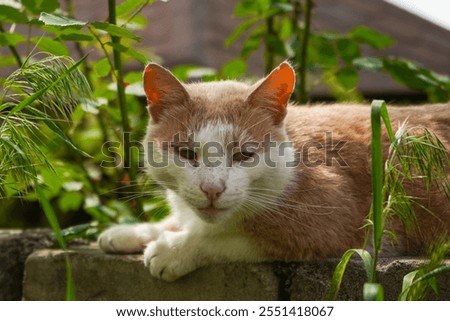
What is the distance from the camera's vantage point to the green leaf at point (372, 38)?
125 inches

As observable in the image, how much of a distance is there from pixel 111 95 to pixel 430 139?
159cm

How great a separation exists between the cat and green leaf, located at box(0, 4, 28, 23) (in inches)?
17.7

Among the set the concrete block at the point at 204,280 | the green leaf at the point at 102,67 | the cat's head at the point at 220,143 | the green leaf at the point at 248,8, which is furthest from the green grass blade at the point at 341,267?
the green leaf at the point at 248,8

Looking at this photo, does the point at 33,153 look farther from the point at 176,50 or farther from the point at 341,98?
the point at 176,50

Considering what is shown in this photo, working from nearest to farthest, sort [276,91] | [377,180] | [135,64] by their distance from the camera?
1. [377,180]
2. [276,91]
3. [135,64]

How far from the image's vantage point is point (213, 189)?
6.86ft

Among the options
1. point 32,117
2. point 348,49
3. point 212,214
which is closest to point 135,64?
point 348,49

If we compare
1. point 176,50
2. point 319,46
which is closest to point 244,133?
point 319,46

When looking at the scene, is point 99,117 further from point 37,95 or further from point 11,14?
point 37,95

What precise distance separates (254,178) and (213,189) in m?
0.20

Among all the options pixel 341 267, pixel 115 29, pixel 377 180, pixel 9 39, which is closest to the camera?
pixel 377 180

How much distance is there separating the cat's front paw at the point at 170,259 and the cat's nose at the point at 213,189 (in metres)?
0.30

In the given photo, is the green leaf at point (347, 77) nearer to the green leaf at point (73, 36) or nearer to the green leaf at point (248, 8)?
the green leaf at point (248, 8)

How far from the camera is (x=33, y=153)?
74.0 inches
